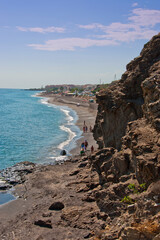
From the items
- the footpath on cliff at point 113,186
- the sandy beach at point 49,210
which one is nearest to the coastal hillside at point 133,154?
the footpath on cliff at point 113,186

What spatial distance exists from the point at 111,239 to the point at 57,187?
9.99 meters

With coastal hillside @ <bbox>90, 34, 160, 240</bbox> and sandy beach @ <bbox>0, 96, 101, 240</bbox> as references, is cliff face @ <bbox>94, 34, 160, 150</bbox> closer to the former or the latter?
coastal hillside @ <bbox>90, 34, 160, 240</bbox>

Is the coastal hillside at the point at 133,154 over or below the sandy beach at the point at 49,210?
over

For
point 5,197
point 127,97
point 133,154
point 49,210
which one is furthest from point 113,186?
point 5,197

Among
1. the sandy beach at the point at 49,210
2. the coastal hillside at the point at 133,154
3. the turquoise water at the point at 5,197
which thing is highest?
the coastal hillside at the point at 133,154

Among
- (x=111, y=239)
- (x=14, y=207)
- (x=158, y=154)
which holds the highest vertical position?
(x=158, y=154)

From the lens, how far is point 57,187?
18.5 meters

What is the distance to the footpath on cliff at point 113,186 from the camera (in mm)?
9375

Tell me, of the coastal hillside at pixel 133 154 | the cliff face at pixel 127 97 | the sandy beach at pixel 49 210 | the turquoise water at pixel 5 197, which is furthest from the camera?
the turquoise water at pixel 5 197

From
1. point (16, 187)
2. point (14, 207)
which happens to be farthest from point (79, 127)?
point (14, 207)

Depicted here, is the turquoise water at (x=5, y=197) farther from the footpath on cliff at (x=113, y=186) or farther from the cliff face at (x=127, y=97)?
the cliff face at (x=127, y=97)

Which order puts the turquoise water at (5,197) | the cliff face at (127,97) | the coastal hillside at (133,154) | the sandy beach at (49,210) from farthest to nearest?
the turquoise water at (5,197) → the cliff face at (127,97) → the sandy beach at (49,210) → the coastal hillside at (133,154)

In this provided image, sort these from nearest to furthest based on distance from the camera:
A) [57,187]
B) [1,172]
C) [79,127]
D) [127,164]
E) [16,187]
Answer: [127,164], [57,187], [16,187], [1,172], [79,127]

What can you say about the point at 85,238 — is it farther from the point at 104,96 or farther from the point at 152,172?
the point at 104,96
